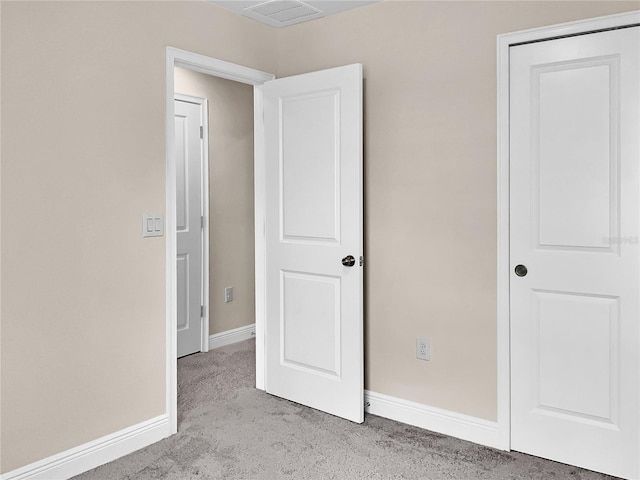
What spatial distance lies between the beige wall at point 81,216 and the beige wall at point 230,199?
158 cm

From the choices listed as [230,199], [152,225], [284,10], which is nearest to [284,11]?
[284,10]

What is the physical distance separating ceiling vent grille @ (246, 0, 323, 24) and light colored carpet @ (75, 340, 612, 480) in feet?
7.73

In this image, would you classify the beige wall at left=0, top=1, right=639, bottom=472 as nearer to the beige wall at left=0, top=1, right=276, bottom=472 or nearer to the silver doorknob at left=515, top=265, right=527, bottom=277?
the beige wall at left=0, top=1, right=276, bottom=472

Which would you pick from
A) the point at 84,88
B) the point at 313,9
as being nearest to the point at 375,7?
the point at 313,9

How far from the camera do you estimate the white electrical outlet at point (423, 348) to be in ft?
9.39

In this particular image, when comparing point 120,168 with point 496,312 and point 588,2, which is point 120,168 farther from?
point 588,2

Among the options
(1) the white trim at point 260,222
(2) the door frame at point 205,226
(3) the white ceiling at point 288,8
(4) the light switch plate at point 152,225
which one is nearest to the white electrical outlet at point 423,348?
(1) the white trim at point 260,222

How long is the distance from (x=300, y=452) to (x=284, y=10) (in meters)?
2.45

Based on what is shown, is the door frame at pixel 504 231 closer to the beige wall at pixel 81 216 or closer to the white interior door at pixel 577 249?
the white interior door at pixel 577 249

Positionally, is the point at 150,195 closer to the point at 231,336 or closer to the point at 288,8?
the point at 288,8

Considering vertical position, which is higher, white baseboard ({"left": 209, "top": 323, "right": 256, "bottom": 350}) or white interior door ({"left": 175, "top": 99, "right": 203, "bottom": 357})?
white interior door ({"left": 175, "top": 99, "right": 203, "bottom": 357})

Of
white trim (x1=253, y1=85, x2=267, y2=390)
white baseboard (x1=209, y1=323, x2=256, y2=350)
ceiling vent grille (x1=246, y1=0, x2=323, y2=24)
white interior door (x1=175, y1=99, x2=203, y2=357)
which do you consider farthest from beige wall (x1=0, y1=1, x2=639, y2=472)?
white baseboard (x1=209, y1=323, x2=256, y2=350)

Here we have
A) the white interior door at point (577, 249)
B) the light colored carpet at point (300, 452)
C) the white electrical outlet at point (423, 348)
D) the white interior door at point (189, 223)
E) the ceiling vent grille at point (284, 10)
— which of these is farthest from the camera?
the white interior door at point (189, 223)

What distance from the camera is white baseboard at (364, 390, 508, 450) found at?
8.77 feet
